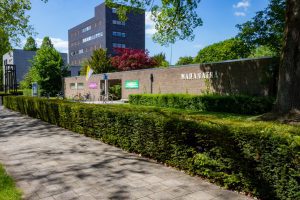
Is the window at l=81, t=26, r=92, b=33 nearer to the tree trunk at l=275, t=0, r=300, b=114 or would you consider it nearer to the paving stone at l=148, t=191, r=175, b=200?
the tree trunk at l=275, t=0, r=300, b=114

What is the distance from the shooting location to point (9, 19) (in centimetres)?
2806

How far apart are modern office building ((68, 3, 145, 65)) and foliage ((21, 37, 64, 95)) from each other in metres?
23.1

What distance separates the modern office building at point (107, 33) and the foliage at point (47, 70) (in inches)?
911

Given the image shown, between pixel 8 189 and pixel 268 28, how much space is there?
18.8m

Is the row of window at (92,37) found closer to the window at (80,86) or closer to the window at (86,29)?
the window at (86,29)

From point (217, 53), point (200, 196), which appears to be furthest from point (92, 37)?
point (200, 196)

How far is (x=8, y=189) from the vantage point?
5402 mm

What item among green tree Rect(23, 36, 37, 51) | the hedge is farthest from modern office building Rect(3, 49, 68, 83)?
the hedge

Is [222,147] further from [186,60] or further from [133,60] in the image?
[186,60]

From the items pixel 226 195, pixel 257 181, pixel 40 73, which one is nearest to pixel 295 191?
pixel 257 181

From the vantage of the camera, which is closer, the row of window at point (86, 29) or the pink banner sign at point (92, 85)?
the pink banner sign at point (92, 85)

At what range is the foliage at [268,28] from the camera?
18.9 meters

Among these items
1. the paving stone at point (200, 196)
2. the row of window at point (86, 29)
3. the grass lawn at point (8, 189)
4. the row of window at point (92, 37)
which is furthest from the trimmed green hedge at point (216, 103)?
the row of window at point (86, 29)

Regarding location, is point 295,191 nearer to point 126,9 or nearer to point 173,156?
point 173,156
